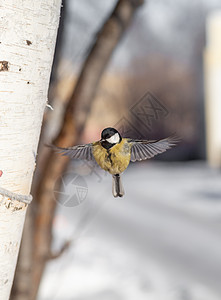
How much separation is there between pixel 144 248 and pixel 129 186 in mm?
2539

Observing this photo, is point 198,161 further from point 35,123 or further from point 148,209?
point 35,123

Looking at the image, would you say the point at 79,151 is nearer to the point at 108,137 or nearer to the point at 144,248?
the point at 108,137

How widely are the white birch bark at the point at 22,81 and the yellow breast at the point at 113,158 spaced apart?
167mm

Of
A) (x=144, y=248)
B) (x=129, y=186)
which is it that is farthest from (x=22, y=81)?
(x=129, y=186)

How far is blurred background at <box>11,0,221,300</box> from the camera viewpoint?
2.48 feet

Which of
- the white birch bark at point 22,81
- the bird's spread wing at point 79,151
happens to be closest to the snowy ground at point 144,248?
the white birch bark at point 22,81

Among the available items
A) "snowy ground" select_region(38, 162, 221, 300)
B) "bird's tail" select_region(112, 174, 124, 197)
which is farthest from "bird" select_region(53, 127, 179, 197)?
"snowy ground" select_region(38, 162, 221, 300)

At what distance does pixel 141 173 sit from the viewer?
739 cm

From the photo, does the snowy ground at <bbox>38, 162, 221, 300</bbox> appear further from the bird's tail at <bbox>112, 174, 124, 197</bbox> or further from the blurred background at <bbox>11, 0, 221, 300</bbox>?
the bird's tail at <bbox>112, 174, 124, 197</bbox>

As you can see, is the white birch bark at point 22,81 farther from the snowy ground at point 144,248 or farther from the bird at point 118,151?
the snowy ground at point 144,248

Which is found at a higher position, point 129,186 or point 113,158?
point 113,158

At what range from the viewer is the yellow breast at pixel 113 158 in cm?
20

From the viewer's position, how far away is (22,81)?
1.14ft

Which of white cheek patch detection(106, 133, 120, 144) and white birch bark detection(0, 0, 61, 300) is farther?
white birch bark detection(0, 0, 61, 300)
